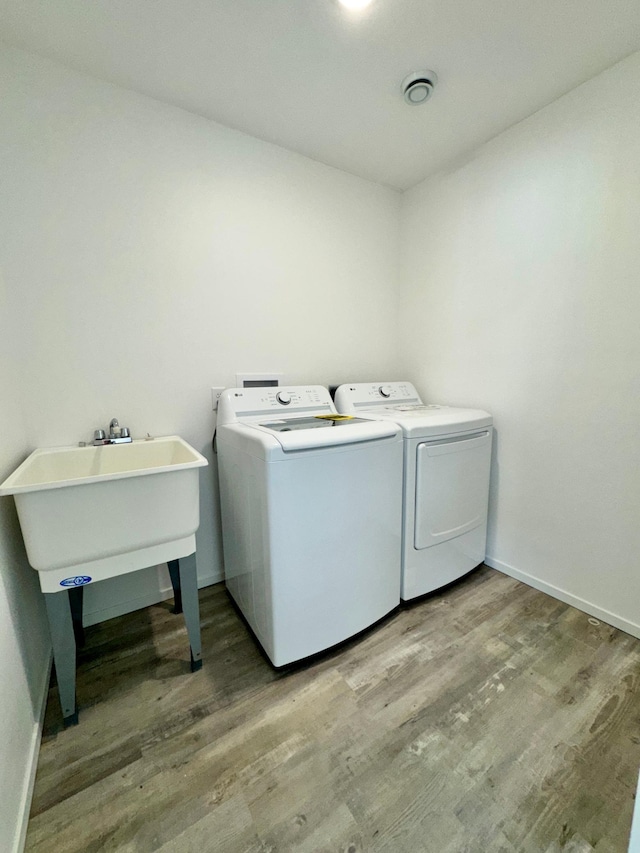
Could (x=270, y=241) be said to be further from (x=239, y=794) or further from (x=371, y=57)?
(x=239, y=794)

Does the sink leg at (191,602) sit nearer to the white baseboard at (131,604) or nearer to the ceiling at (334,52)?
the white baseboard at (131,604)

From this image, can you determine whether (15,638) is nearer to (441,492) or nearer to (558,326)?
(441,492)

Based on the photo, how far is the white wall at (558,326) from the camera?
1359 millimetres

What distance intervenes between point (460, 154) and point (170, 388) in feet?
6.57

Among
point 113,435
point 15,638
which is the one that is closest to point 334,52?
point 113,435

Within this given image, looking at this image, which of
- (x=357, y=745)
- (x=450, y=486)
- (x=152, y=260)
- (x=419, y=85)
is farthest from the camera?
(x=450, y=486)

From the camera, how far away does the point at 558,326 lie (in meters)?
1.55

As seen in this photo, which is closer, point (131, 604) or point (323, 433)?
point (323, 433)

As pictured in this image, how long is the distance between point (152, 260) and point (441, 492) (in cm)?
169

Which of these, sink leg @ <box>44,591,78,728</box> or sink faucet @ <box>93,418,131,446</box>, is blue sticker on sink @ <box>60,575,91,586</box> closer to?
sink leg @ <box>44,591,78,728</box>

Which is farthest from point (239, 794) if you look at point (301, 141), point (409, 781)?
point (301, 141)

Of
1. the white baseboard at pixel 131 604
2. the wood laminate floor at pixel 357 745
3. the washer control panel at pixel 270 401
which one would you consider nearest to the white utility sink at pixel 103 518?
the washer control panel at pixel 270 401

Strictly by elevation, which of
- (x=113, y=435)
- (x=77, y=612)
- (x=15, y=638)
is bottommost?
(x=77, y=612)

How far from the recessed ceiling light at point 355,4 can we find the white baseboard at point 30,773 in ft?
7.91
